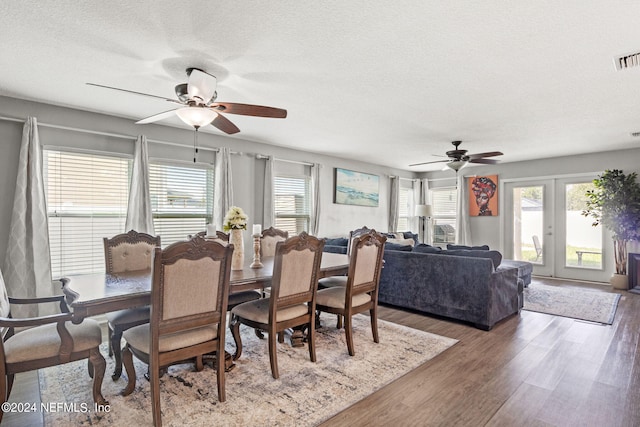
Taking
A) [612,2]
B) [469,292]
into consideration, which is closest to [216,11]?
[612,2]

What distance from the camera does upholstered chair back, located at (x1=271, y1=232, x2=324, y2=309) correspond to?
8.29ft

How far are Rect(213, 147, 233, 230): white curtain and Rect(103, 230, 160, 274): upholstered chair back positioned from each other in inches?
69.3

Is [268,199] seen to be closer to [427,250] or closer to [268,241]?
[268,241]

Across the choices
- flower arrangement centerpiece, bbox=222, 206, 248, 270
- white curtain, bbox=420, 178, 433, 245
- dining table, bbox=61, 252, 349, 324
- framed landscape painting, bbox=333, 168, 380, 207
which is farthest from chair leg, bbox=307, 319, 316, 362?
white curtain, bbox=420, 178, 433, 245

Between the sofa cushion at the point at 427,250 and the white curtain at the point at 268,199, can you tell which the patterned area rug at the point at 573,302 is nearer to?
the sofa cushion at the point at 427,250

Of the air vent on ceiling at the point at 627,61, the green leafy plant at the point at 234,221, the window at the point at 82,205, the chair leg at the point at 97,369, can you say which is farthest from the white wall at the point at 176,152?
the air vent on ceiling at the point at 627,61

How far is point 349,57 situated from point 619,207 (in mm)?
5905

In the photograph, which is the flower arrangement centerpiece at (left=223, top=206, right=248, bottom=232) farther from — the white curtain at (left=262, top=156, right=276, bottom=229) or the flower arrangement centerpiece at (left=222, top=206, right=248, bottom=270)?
the white curtain at (left=262, top=156, right=276, bottom=229)

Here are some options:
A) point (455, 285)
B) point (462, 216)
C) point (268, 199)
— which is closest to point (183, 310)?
point (455, 285)

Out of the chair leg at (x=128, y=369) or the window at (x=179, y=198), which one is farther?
the window at (x=179, y=198)

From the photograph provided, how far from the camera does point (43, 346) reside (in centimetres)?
201

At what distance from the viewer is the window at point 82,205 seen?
12.6 feet

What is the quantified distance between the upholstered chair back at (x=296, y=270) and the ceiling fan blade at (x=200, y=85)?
4.67ft

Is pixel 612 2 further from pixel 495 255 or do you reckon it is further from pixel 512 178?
pixel 512 178
